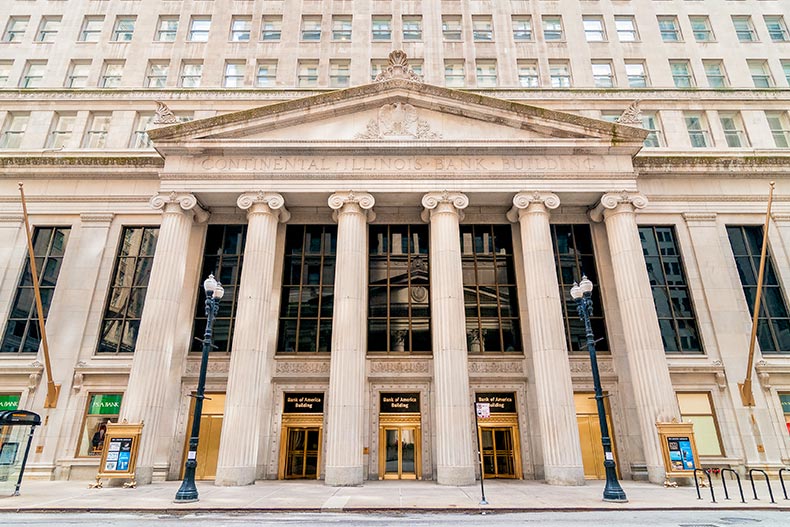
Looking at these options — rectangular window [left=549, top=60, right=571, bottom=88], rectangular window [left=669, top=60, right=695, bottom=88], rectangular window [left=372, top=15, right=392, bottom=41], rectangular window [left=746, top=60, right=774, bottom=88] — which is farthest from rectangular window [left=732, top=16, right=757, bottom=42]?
rectangular window [left=372, top=15, right=392, bottom=41]

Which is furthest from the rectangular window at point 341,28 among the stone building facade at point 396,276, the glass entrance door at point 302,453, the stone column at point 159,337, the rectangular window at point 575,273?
the glass entrance door at point 302,453

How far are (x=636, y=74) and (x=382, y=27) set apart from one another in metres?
16.8

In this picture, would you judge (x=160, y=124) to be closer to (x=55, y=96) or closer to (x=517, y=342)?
(x=55, y=96)

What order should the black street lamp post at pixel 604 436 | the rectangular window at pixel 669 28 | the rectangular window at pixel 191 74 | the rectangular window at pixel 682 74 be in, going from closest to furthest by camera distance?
the black street lamp post at pixel 604 436 < the rectangular window at pixel 682 74 < the rectangular window at pixel 191 74 < the rectangular window at pixel 669 28

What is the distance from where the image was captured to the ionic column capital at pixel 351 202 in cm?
2056

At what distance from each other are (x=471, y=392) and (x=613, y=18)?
26659 millimetres

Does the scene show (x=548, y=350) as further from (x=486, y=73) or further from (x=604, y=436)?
(x=486, y=73)

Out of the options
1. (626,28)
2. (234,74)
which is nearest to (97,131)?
(234,74)

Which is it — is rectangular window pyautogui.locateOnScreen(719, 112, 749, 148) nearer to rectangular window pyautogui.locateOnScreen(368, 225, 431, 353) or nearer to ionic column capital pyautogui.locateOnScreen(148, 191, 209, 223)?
rectangular window pyautogui.locateOnScreen(368, 225, 431, 353)

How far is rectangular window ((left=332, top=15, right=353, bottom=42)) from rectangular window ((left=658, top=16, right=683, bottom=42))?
20591mm

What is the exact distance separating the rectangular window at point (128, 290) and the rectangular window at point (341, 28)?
17.1 meters

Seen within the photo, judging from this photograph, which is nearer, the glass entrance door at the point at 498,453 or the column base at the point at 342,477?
the column base at the point at 342,477

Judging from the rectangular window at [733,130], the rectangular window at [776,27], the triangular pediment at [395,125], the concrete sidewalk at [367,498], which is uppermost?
the rectangular window at [776,27]

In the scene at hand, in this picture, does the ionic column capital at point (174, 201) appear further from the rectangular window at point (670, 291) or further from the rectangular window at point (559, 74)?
the rectangular window at point (559, 74)
